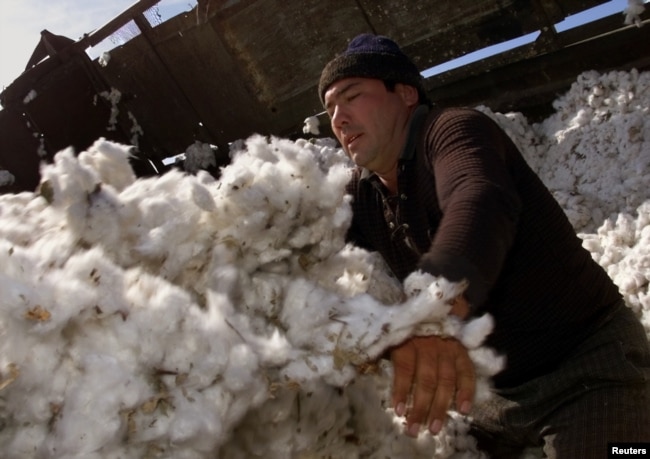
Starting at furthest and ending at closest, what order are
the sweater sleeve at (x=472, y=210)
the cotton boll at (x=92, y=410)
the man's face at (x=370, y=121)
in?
1. the man's face at (x=370, y=121)
2. the sweater sleeve at (x=472, y=210)
3. the cotton boll at (x=92, y=410)

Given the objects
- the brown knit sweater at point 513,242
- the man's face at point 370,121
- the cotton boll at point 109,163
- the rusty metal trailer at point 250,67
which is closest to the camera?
the cotton boll at point 109,163

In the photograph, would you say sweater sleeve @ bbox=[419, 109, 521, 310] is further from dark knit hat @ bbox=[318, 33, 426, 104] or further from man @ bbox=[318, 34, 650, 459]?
dark knit hat @ bbox=[318, 33, 426, 104]

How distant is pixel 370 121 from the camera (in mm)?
1716

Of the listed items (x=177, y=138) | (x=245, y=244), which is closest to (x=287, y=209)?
(x=245, y=244)

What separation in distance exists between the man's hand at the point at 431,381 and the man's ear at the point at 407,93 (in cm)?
103

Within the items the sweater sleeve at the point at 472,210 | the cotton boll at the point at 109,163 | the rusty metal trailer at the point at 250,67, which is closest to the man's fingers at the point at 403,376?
the sweater sleeve at the point at 472,210

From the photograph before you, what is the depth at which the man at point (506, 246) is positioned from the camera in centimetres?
129

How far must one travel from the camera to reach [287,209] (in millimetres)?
1174

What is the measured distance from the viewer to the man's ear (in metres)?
1.81

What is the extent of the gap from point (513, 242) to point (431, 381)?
24.5 inches

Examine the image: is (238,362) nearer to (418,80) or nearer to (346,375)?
(346,375)

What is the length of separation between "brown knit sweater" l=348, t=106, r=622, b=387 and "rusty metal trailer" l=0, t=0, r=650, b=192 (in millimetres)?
1046

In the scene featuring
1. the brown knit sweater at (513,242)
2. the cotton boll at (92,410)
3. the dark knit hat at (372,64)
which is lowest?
the brown knit sweater at (513,242)

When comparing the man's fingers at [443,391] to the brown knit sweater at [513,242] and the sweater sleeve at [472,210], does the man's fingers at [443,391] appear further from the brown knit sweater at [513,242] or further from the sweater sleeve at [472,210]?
the brown knit sweater at [513,242]
